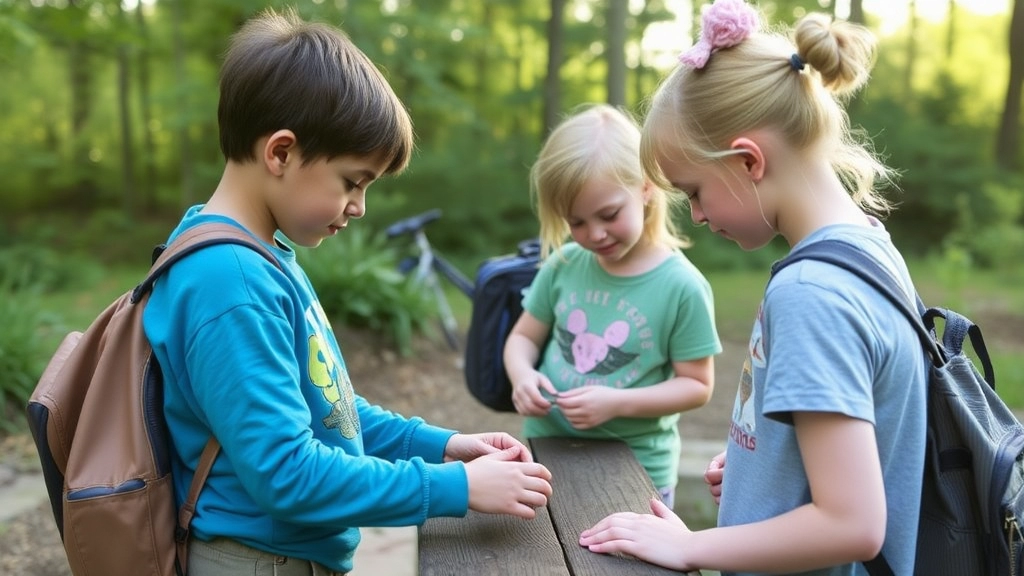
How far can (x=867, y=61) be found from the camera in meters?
1.66

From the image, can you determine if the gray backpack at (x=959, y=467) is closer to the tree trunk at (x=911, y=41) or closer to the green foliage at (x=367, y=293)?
the green foliage at (x=367, y=293)

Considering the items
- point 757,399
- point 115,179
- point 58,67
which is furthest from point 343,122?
point 58,67

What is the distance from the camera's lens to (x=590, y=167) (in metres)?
2.49

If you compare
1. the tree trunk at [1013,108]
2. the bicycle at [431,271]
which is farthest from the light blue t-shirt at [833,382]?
the tree trunk at [1013,108]

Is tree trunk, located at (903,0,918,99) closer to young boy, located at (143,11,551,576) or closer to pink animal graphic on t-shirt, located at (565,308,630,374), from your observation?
pink animal graphic on t-shirt, located at (565,308,630,374)

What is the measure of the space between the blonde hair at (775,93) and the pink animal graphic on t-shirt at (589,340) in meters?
0.92

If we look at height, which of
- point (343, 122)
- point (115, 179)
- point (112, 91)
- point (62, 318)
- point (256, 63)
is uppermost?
point (256, 63)

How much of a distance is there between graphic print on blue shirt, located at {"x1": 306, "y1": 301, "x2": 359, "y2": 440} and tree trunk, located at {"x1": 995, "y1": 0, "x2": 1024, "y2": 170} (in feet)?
59.4

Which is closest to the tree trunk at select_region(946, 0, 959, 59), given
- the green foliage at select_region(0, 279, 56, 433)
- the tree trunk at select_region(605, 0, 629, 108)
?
the tree trunk at select_region(605, 0, 629, 108)

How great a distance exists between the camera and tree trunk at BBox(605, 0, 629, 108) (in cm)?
959

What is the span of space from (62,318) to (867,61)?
6.63 meters

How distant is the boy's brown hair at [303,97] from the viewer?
163 cm

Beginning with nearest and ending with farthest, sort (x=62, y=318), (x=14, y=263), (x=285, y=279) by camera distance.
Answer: (x=285, y=279) < (x=62, y=318) < (x=14, y=263)

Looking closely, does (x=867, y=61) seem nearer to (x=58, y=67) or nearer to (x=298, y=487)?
(x=298, y=487)
